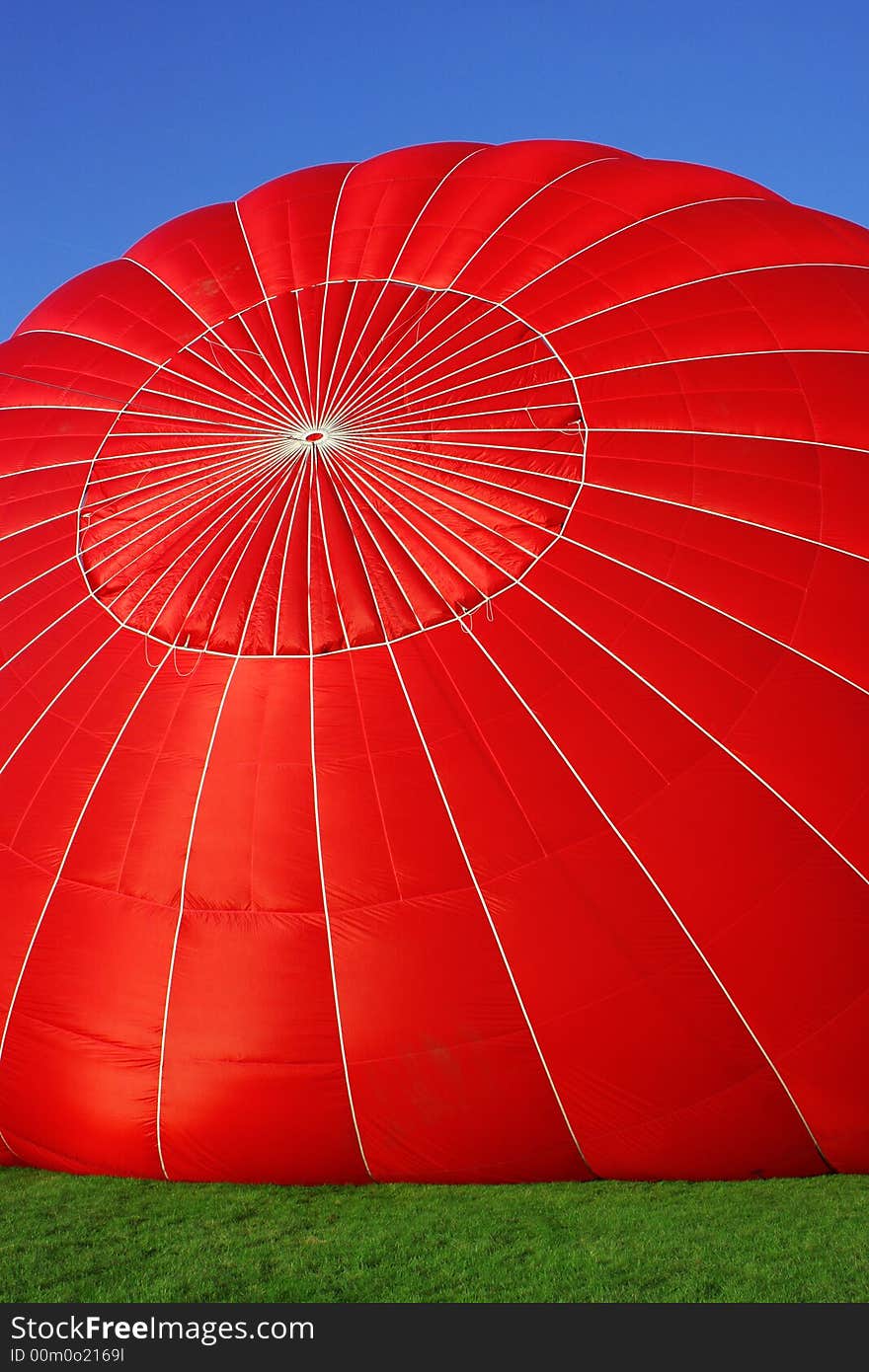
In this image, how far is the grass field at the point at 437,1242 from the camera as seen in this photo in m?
6.49

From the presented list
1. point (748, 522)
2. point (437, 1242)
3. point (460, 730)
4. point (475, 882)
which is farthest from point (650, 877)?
point (748, 522)

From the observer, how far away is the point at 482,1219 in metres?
7.33

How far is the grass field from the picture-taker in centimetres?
649

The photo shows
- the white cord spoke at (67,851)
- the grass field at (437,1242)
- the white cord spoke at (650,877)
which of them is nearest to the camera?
the grass field at (437,1242)

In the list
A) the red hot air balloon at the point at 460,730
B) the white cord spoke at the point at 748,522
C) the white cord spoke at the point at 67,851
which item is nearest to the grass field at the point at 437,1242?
the red hot air balloon at the point at 460,730

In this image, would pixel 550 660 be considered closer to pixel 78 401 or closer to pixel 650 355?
pixel 650 355

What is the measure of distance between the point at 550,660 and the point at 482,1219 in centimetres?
369

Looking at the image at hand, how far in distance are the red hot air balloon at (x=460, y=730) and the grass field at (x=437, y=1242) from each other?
10.7 inches

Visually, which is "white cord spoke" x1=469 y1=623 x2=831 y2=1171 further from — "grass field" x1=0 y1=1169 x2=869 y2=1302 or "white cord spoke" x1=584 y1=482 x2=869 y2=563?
"white cord spoke" x1=584 y1=482 x2=869 y2=563

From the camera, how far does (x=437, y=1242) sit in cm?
705

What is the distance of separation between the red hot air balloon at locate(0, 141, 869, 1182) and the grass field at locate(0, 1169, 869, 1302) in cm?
27

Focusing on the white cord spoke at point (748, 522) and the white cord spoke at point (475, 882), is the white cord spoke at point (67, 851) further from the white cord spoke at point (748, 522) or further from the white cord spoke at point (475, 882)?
the white cord spoke at point (748, 522)

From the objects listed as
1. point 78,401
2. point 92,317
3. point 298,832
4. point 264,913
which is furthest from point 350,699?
point 92,317

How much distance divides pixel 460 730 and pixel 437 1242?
324 centimetres
